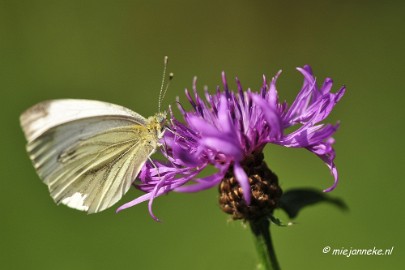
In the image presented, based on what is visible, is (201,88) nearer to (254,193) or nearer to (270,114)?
(254,193)

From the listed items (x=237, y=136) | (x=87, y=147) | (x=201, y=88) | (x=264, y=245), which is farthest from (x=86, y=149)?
(x=201, y=88)

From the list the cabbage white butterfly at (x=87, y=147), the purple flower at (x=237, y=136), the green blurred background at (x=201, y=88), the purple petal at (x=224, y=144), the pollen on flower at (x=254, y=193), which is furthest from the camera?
the green blurred background at (x=201, y=88)

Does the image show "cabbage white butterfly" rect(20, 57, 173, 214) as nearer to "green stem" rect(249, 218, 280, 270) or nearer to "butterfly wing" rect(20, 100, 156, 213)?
"butterfly wing" rect(20, 100, 156, 213)

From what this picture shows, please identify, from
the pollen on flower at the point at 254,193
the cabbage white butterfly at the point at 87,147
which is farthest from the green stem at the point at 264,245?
the cabbage white butterfly at the point at 87,147

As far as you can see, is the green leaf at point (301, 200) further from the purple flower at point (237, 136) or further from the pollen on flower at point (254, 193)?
the purple flower at point (237, 136)

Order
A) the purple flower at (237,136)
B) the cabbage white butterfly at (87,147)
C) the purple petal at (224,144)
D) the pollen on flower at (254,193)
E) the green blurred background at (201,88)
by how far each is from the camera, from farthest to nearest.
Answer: the green blurred background at (201,88) < the cabbage white butterfly at (87,147) < the pollen on flower at (254,193) < the purple flower at (237,136) < the purple petal at (224,144)

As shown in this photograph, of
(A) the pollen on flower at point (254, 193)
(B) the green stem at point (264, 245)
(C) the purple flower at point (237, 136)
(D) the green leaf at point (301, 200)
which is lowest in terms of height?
(B) the green stem at point (264, 245)

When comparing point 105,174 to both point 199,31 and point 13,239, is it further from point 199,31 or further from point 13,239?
point 199,31
